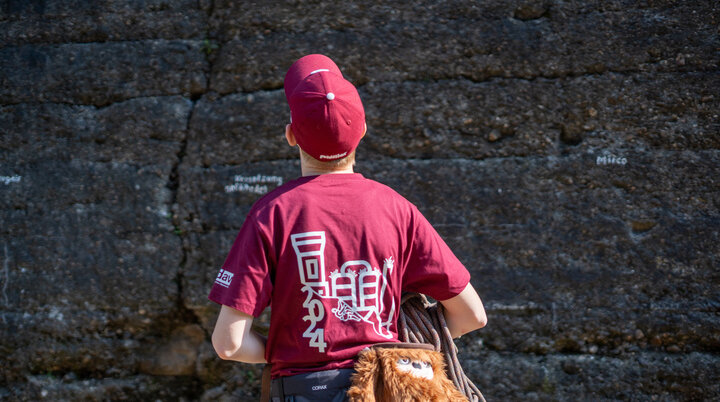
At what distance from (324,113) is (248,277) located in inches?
16.6

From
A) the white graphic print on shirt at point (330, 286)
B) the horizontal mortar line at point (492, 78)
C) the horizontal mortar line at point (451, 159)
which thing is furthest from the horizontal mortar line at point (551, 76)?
the white graphic print on shirt at point (330, 286)

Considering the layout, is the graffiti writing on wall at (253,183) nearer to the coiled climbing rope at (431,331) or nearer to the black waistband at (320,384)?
the coiled climbing rope at (431,331)

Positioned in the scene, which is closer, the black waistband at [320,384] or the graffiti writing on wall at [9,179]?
the black waistband at [320,384]

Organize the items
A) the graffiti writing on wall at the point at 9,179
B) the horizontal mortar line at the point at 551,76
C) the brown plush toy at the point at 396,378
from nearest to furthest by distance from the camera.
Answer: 1. the brown plush toy at the point at 396,378
2. the horizontal mortar line at the point at 551,76
3. the graffiti writing on wall at the point at 9,179

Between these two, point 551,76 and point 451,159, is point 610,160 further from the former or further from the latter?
point 451,159

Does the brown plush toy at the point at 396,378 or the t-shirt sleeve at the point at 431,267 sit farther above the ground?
the t-shirt sleeve at the point at 431,267

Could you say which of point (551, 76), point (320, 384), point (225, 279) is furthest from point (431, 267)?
point (551, 76)

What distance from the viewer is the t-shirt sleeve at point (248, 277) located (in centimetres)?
141

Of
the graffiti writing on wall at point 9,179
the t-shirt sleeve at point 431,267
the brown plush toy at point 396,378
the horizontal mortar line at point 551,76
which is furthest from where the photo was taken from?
the graffiti writing on wall at point 9,179

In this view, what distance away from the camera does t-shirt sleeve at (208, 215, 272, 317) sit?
1.41 meters

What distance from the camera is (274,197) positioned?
4.83ft

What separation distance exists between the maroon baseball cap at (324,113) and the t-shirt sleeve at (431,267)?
0.27 meters

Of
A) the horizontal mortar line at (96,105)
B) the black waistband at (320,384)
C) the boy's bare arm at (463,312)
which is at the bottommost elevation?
the black waistband at (320,384)

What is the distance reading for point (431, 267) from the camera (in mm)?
1516
